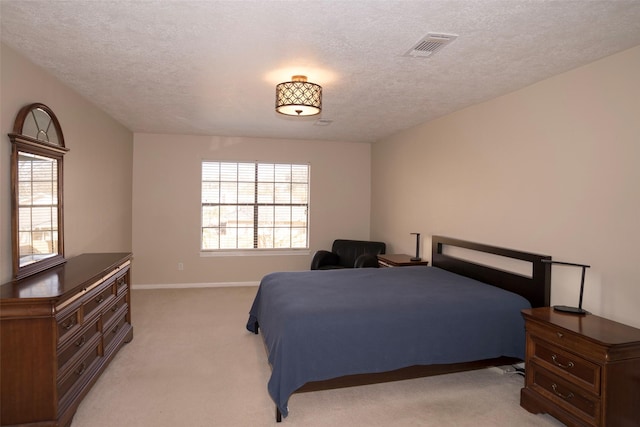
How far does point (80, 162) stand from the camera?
3.94 m

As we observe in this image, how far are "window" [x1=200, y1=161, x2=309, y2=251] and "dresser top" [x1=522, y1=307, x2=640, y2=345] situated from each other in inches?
174

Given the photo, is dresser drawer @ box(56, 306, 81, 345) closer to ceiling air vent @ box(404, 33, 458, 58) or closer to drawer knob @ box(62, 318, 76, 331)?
drawer knob @ box(62, 318, 76, 331)

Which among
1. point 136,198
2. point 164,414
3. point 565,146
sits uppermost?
point 565,146

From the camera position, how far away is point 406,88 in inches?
140

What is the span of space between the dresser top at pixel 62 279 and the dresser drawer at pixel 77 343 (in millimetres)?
342

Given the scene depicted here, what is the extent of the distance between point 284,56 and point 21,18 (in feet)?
5.15

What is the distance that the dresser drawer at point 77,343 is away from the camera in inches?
94.7

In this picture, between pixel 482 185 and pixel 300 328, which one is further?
pixel 482 185

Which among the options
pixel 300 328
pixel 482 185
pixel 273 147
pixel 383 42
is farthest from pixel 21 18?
pixel 273 147

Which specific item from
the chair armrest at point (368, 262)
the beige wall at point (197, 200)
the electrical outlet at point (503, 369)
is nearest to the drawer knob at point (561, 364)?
the electrical outlet at point (503, 369)

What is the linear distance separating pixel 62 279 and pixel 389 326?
2.33 meters

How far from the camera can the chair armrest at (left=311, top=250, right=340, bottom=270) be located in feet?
19.7

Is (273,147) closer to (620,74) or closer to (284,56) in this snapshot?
(284,56)

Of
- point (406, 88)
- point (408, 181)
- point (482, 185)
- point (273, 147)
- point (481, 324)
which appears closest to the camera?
point (481, 324)
